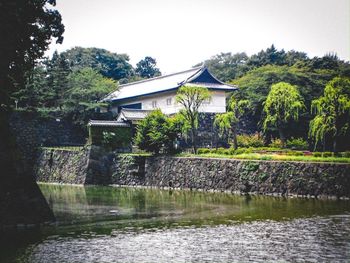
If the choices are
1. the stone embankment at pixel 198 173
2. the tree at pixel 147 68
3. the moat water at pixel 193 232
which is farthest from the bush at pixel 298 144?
the tree at pixel 147 68

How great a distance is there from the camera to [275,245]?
14.8 meters

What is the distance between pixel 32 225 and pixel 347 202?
14.5 meters

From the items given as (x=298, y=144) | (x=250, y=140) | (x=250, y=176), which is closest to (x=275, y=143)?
(x=250, y=140)

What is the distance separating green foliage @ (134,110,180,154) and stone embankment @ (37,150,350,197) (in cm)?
108

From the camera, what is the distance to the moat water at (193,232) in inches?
543

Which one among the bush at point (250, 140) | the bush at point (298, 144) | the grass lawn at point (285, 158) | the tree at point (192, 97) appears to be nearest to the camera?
the grass lawn at point (285, 158)

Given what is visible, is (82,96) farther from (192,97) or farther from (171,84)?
(192,97)

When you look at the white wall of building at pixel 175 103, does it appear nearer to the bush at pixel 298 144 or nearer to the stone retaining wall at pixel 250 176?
the bush at pixel 298 144

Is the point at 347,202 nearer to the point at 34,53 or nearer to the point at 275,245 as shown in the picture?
the point at 275,245

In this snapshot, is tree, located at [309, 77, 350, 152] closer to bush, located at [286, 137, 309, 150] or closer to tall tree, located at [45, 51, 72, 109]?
bush, located at [286, 137, 309, 150]

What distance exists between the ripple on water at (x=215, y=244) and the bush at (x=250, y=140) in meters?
24.2

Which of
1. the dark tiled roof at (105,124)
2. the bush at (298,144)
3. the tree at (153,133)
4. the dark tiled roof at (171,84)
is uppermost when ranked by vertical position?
the dark tiled roof at (171,84)

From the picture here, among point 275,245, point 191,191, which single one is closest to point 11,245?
point 275,245

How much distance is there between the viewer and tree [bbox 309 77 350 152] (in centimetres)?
2914
